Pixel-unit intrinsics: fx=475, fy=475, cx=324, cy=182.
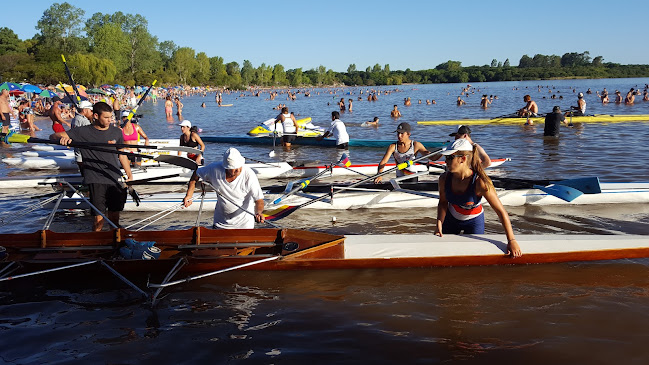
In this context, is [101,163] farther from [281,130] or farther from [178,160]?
[281,130]

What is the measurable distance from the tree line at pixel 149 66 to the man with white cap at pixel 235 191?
5451cm

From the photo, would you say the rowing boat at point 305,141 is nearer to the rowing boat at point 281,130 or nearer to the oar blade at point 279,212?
the rowing boat at point 281,130

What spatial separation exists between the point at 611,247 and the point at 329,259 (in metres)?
3.39

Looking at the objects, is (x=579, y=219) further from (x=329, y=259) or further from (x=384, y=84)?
(x=384, y=84)

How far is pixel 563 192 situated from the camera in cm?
790

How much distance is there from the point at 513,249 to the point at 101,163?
5.01m

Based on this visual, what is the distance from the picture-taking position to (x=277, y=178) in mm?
12109

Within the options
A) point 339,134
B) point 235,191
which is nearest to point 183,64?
point 339,134

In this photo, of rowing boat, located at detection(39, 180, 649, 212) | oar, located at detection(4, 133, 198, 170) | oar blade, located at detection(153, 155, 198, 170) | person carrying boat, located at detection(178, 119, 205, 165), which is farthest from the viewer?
person carrying boat, located at detection(178, 119, 205, 165)

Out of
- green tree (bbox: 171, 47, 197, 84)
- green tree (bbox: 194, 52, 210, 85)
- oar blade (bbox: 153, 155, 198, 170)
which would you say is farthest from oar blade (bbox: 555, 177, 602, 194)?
green tree (bbox: 194, 52, 210, 85)

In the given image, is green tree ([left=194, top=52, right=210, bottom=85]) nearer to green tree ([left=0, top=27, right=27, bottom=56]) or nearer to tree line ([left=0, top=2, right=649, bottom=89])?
tree line ([left=0, top=2, right=649, bottom=89])

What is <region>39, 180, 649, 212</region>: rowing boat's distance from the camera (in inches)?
344

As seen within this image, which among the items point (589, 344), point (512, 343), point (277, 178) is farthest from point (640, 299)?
point (277, 178)

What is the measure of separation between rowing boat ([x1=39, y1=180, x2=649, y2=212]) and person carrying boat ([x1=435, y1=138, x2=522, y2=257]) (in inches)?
126
